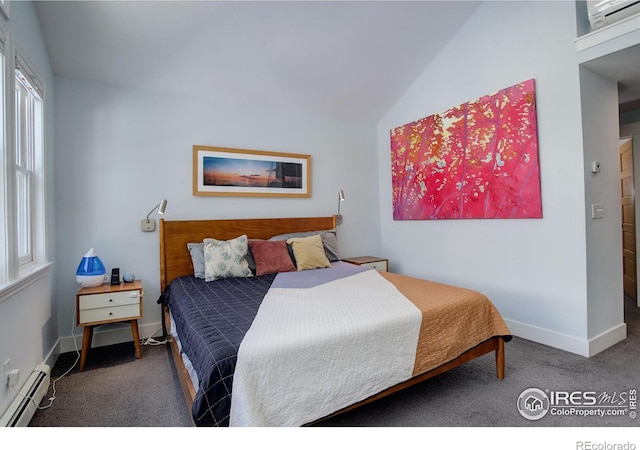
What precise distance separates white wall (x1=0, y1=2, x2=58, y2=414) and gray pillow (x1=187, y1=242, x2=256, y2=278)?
1009mm

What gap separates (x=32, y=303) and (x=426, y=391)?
8.15 feet

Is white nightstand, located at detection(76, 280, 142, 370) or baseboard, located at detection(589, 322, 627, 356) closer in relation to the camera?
white nightstand, located at detection(76, 280, 142, 370)

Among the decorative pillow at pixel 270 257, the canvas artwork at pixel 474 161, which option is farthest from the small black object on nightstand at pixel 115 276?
the canvas artwork at pixel 474 161

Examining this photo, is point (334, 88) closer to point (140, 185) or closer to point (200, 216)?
point (200, 216)

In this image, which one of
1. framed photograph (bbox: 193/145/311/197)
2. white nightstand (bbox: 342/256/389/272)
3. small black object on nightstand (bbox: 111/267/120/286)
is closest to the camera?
small black object on nightstand (bbox: 111/267/120/286)

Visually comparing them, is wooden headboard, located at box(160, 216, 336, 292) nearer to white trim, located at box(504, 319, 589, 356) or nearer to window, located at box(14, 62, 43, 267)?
window, located at box(14, 62, 43, 267)

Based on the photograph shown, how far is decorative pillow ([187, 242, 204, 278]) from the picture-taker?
2.77m

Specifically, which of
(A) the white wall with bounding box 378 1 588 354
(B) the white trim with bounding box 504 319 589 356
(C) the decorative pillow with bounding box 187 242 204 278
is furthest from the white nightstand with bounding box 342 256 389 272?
(C) the decorative pillow with bounding box 187 242 204 278

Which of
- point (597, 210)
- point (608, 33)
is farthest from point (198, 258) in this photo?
point (608, 33)

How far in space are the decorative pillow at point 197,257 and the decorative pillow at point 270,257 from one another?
447 millimetres

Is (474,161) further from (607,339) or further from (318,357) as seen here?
(318,357)

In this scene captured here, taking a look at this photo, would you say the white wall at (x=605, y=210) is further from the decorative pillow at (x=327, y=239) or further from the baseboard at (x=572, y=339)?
the decorative pillow at (x=327, y=239)

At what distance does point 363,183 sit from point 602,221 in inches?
94.4

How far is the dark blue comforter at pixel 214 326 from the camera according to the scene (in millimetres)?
1196
